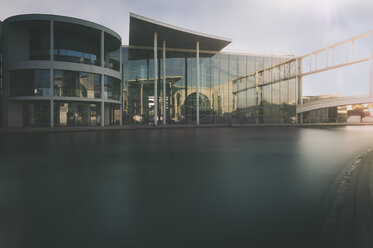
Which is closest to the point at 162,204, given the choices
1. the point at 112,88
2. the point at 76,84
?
the point at 76,84

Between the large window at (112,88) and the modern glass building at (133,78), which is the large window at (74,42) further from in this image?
the large window at (112,88)

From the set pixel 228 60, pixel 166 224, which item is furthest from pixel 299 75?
pixel 166 224

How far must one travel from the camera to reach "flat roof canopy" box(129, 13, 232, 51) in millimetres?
28531

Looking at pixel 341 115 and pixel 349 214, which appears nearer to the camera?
pixel 349 214

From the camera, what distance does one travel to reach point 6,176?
225 inches

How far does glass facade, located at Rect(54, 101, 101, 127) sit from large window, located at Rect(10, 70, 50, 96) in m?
2.41

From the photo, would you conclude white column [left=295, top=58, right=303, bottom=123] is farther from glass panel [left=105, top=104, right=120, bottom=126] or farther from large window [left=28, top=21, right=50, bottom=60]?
large window [left=28, top=21, right=50, bottom=60]

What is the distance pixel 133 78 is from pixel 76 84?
1033 centimetres

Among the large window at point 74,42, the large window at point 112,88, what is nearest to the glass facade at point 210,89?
the large window at point 112,88

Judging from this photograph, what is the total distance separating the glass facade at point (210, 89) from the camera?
114ft

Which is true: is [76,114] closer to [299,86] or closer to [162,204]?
[162,204]

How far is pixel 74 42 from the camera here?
2764cm

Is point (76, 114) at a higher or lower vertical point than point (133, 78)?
lower

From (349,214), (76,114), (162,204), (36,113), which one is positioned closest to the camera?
(349,214)
